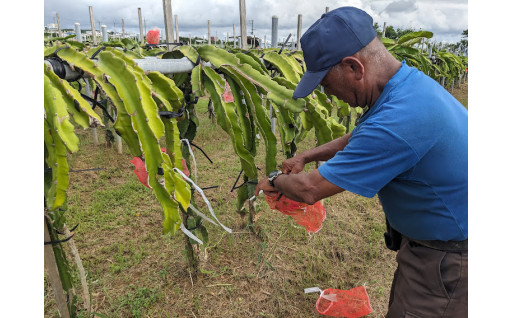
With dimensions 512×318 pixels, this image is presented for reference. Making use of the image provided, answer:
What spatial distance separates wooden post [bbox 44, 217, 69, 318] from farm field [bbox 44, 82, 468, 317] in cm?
71

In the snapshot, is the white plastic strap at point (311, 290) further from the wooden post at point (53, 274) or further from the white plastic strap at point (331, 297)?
the wooden post at point (53, 274)

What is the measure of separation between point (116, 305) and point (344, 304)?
160cm

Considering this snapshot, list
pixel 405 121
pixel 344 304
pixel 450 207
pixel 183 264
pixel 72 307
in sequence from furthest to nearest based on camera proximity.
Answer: pixel 183 264
pixel 344 304
pixel 72 307
pixel 450 207
pixel 405 121

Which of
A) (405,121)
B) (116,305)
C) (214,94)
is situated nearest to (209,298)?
(116,305)

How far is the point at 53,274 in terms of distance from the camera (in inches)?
63.4

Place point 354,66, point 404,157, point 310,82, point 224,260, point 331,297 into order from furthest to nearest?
point 224,260
point 331,297
point 310,82
point 354,66
point 404,157

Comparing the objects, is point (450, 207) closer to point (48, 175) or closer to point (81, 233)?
point (48, 175)

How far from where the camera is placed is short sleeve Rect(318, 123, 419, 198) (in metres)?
1.16

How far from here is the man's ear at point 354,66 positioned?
1273mm

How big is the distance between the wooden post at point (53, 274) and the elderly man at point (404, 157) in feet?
3.66

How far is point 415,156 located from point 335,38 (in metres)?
0.51

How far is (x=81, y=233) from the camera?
3287mm

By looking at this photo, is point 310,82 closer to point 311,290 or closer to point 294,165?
point 294,165

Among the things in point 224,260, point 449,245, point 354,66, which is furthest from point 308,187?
point 224,260
